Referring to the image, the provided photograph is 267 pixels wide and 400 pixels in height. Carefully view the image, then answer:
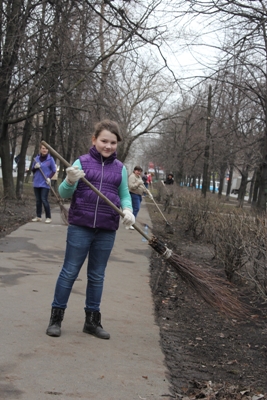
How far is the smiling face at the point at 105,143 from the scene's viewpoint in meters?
3.92

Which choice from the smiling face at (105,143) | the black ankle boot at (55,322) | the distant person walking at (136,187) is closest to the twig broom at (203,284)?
the smiling face at (105,143)

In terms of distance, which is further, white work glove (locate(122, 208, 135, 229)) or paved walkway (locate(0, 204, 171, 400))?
white work glove (locate(122, 208, 135, 229))

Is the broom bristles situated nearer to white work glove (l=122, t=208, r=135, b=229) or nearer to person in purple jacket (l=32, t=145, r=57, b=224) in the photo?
white work glove (l=122, t=208, r=135, b=229)

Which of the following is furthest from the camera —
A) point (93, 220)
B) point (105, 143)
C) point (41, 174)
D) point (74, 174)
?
point (41, 174)

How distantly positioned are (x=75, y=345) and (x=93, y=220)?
0.92 metres

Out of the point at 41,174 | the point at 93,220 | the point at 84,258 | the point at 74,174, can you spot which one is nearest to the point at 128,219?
the point at 93,220

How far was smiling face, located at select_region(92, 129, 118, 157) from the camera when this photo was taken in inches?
154

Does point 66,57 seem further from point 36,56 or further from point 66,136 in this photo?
point 66,136

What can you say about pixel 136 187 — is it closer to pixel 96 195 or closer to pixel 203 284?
pixel 203 284

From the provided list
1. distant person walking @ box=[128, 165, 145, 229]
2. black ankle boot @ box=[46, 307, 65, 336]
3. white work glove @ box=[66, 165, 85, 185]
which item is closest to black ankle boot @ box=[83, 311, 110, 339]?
black ankle boot @ box=[46, 307, 65, 336]

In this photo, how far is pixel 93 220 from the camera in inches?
151

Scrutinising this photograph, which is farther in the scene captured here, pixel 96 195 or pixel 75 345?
pixel 96 195

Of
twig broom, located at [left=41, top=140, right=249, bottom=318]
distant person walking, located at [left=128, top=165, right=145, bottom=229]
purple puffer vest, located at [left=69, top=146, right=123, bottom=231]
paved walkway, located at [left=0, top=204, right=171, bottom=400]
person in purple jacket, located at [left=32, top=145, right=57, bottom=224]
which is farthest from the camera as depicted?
distant person walking, located at [left=128, top=165, right=145, bottom=229]

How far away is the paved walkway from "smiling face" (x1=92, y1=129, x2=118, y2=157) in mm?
1442
